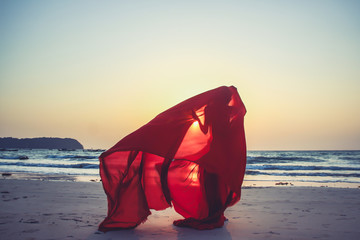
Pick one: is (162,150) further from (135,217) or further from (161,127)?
(135,217)

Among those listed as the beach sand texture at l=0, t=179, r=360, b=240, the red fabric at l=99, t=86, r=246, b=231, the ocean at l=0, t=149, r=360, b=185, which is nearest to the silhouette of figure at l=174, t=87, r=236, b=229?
the red fabric at l=99, t=86, r=246, b=231

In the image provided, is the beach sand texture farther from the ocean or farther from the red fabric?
the ocean

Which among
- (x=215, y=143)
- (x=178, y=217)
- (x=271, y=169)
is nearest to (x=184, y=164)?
(x=215, y=143)

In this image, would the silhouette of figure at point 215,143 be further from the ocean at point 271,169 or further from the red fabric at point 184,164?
the ocean at point 271,169

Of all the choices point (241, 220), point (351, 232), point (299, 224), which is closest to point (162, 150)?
point (241, 220)

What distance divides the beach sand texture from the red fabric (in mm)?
292

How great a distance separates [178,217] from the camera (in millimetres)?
4930

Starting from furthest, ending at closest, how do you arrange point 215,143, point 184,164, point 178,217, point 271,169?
point 271,169 < point 178,217 < point 184,164 < point 215,143

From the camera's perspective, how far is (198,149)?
154 inches

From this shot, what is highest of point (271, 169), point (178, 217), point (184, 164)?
point (184, 164)

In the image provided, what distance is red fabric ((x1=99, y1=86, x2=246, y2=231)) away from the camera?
3832 mm

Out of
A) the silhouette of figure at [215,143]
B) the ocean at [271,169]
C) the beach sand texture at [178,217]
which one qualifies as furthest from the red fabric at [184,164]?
the ocean at [271,169]

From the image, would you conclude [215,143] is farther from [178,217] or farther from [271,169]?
[271,169]

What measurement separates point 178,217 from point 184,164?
3.50ft
